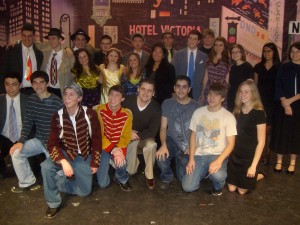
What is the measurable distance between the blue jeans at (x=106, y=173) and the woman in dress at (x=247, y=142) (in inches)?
52.4

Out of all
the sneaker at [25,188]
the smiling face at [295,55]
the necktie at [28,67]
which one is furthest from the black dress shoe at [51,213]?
the smiling face at [295,55]

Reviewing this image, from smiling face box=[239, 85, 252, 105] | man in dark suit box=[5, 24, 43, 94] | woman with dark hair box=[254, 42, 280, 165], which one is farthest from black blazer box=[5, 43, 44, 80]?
woman with dark hair box=[254, 42, 280, 165]

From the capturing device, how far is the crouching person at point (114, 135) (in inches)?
172

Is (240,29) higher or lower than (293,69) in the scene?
higher

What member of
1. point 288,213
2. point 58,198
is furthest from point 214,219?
point 58,198

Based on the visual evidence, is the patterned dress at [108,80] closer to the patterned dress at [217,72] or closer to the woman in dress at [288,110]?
the patterned dress at [217,72]

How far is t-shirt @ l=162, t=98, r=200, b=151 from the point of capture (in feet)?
15.3

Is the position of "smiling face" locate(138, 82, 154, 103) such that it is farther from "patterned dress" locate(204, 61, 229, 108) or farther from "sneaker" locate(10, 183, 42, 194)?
"sneaker" locate(10, 183, 42, 194)

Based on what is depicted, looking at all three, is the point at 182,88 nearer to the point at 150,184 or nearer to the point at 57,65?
the point at 150,184

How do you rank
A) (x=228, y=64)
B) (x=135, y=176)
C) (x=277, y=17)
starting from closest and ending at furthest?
(x=135, y=176)
(x=228, y=64)
(x=277, y=17)

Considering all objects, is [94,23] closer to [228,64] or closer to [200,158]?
[228,64]

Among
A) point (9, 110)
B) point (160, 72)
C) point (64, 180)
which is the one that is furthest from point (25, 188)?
point (160, 72)

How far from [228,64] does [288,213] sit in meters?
2.55

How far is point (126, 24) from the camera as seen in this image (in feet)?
27.7
